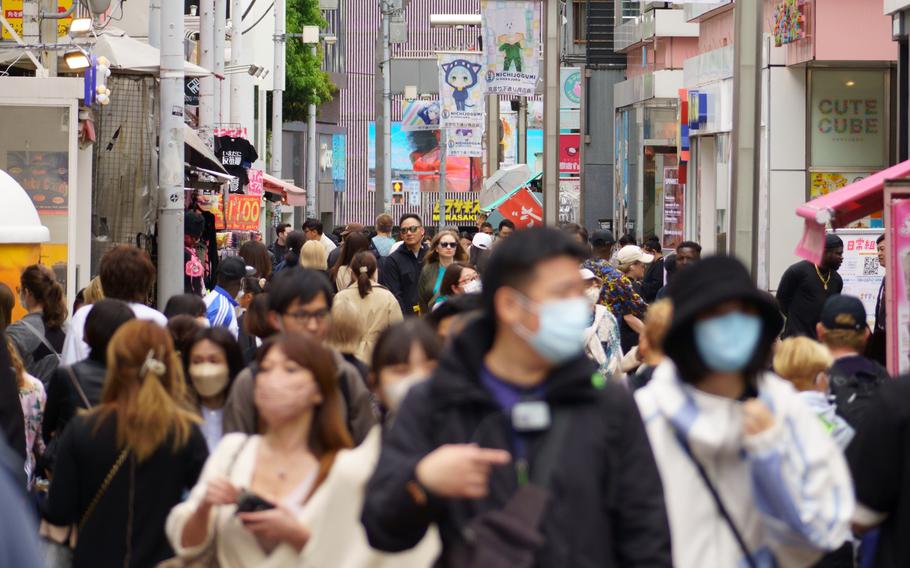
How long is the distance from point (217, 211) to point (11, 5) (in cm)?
800

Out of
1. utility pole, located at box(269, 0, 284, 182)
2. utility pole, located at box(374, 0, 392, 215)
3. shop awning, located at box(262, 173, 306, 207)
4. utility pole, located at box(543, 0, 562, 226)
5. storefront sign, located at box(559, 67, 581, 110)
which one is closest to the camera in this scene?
utility pole, located at box(543, 0, 562, 226)

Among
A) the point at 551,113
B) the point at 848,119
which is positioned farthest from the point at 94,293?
the point at 848,119

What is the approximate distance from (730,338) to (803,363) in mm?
3112

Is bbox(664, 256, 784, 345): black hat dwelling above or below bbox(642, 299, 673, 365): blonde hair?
above

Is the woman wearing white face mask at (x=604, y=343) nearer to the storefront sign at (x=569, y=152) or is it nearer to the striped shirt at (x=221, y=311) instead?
A: the striped shirt at (x=221, y=311)

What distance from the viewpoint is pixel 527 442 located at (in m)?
3.77

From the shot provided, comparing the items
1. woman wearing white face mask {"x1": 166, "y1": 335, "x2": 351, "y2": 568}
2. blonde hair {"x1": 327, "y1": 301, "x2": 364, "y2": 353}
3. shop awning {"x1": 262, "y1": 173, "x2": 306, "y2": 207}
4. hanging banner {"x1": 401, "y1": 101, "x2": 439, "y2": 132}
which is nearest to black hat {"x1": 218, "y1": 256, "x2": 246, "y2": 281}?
blonde hair {"x1": 327, "y1": 301, "x2": 364, "y2": 353}

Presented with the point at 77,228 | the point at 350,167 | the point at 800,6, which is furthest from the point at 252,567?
→ the point at 350,167

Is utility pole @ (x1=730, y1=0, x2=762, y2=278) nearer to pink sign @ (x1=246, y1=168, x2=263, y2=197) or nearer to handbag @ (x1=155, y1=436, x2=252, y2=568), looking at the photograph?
handbag @ (x1=155, y1=436, x2=252, y2=568)

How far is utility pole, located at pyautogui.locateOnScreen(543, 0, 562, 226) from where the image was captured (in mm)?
19219

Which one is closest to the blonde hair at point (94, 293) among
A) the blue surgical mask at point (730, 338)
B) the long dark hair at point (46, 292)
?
the long dark hair at point (46, 292)

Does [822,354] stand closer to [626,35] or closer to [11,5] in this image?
[11,5]

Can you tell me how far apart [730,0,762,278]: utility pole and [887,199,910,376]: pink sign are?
2915 mm

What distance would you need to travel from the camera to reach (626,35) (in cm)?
4144
